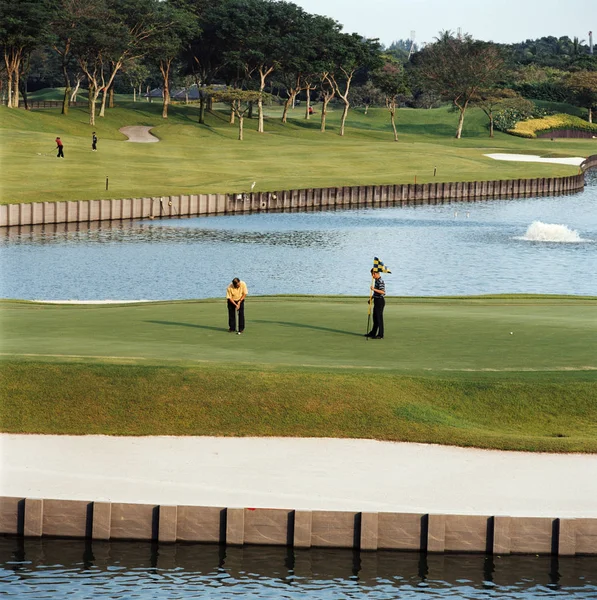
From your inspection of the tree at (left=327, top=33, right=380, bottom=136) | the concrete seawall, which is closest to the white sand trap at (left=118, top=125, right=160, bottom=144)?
the tree at (left=327, top=33, right=380, bottom=136)

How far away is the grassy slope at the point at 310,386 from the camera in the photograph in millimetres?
26141

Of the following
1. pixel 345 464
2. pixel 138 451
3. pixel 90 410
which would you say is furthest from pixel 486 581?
pixel 90 410

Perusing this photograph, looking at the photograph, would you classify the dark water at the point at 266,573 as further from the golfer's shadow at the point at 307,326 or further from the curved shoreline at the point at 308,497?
the golfer's shadow at the point at 307,326

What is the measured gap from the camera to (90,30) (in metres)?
159

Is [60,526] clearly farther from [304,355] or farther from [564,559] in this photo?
[304,355]

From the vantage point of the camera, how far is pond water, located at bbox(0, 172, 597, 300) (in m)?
70.4

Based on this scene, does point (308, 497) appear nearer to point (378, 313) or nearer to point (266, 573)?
point (266, 573)

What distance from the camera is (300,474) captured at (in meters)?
23.1

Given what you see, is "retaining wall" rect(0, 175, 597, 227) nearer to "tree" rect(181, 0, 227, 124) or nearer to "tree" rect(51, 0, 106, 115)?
"tree" rect(51, 0, 106, 115)

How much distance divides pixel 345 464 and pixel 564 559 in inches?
190

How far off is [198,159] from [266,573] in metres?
121

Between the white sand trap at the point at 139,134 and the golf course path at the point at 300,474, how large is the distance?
13148 centimetres

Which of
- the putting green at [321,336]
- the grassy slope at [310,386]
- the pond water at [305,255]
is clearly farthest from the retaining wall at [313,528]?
the pond water at [305,255]

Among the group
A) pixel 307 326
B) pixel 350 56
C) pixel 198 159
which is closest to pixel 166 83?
pixel 350 56
